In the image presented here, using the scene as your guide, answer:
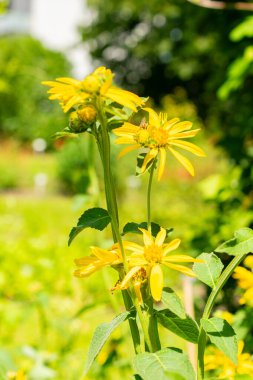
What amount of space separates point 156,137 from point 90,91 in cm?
13

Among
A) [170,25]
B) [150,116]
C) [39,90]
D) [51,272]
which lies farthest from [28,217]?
[170,25]

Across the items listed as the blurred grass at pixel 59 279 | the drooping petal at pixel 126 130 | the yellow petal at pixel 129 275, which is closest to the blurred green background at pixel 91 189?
the blurred grass at pixel 59 279

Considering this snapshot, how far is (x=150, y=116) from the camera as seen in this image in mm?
688

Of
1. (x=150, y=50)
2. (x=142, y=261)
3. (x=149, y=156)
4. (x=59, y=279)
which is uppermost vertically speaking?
(x=150, y=50)

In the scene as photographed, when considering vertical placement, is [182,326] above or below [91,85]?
below

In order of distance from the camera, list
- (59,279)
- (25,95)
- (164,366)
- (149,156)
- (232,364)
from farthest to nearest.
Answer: (25,95) < (59,279) < (232,364) < (149,156) < (164,366)

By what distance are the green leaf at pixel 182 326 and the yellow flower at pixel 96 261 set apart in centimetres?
9

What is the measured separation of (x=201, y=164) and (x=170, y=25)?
737 centimetres

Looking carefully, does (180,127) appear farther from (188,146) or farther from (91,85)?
(91,85)

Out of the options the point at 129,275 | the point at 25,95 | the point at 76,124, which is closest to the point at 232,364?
the point at 129,275

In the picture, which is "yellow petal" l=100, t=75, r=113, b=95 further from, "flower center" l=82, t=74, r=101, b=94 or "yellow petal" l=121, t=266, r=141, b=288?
"yellow petal" l=121, t=266, r=141, b=288

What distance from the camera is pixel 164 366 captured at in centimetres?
56

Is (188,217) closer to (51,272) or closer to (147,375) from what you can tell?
(51,272)

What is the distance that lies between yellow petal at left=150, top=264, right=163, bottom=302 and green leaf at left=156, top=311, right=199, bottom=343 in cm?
7
